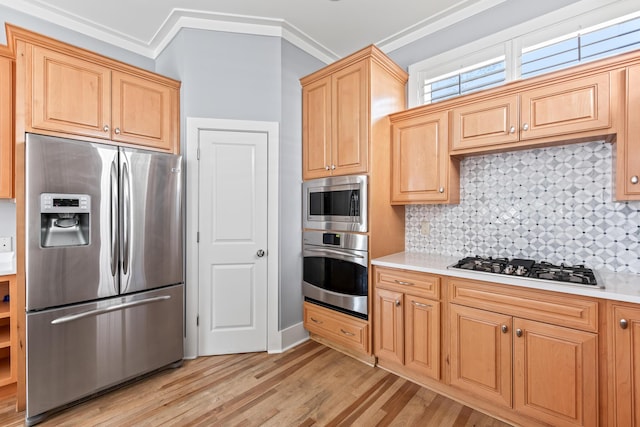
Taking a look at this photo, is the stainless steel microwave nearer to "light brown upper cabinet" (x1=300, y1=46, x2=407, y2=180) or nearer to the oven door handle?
"light brown upper cabinet" (x1=300, y1=46, x2=407, y2=180)

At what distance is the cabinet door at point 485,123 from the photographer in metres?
1.95

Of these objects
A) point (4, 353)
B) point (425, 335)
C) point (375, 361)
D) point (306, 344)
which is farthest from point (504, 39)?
point (4, 353)

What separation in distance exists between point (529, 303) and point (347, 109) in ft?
6.44

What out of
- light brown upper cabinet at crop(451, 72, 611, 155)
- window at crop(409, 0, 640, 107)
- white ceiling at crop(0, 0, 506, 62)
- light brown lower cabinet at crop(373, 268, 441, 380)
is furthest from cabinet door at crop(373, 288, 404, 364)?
white ceiling at crop(0, 0, 506, 62)

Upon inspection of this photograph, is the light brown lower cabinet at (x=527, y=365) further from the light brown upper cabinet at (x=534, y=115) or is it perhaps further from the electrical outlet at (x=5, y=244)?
the electrical outlet at (x=5, y=244)

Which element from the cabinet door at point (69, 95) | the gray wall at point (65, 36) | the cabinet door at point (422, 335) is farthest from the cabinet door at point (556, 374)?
the gray wall at point (65, 36)

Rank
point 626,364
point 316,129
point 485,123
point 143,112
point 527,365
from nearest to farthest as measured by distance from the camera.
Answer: point 626,364 → point 527,365 → point 485,123 → point 143,112 → point 316,129

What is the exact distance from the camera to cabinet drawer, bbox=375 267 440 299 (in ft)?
6.68

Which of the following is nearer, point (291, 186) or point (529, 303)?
point (529, 303)

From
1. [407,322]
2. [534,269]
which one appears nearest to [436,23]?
[534,269]

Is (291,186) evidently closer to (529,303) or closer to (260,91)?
(260,91)

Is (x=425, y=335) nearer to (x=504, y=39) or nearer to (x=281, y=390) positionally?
(x=281, y=390)

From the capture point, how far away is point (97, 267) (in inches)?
77.0

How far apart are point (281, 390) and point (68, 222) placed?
191 cm
